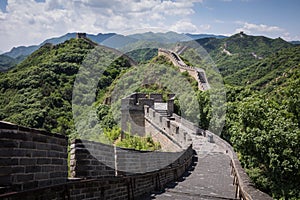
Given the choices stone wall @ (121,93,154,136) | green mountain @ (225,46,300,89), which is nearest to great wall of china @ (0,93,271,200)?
stone wall @ (121,93,154,136)

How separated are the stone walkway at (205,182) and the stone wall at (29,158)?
2992 mm

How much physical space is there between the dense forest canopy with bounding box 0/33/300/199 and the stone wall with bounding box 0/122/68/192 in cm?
823

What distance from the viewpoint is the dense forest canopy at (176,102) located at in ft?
34.6

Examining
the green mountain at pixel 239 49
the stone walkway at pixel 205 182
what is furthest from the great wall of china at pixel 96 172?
the green mountain at pixel 239 49

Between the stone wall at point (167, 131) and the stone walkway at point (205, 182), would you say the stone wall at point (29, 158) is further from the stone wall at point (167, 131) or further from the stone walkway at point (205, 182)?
the stone wall at point (167, 131)

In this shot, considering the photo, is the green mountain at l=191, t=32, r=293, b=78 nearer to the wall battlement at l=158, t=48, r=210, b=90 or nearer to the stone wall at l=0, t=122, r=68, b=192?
the wall battlement at l=158, t=48, r=210, b=90

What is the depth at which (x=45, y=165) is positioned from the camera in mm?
3322

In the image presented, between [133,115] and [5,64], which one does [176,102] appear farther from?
[5,64]

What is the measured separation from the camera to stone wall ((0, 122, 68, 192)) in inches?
109

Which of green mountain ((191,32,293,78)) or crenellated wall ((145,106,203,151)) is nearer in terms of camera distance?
crenellated wall ((145,106,203,151))

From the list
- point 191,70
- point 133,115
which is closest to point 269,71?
point 191,70

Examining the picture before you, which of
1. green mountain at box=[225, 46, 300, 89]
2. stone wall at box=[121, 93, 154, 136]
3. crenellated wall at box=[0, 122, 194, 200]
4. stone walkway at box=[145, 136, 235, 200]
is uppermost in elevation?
green mountain at box=[225, 46, 300, 89]

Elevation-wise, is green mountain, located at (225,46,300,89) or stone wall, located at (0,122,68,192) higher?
green mountain, located at (225,46,300,89)

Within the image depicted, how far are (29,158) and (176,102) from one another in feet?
80.6
